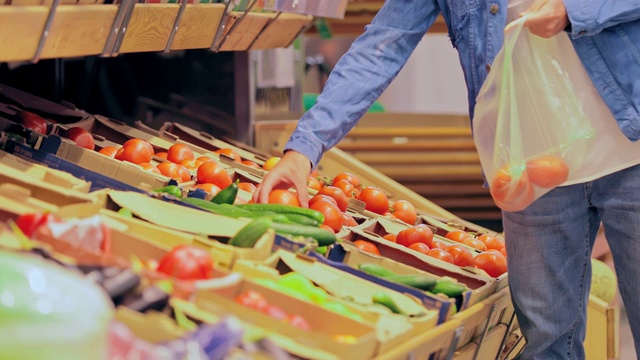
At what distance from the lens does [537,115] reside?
275cm

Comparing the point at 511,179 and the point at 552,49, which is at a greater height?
the point at 552,49

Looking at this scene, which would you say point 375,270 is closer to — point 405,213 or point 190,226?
point 190,226

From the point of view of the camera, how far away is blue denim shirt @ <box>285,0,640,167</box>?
251cm

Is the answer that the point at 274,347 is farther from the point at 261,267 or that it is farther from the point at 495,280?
the point at 495,280

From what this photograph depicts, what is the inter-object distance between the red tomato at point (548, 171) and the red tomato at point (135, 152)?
140 cm

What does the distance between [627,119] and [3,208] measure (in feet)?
5.16

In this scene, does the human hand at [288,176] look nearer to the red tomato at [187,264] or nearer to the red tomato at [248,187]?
the red tomato at [248,187]

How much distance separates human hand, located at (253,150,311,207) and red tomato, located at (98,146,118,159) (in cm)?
76

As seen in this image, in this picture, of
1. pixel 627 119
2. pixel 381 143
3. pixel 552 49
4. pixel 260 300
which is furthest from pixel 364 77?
pixel 381 143

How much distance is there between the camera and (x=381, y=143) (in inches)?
260

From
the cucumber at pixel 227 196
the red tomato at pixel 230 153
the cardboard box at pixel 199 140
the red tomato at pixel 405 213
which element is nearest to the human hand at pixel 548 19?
the cucumber at pixel 227 196

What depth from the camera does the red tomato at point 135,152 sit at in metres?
3.41

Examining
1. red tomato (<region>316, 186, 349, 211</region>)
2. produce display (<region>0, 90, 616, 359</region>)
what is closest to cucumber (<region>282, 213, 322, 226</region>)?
produce display (<region>0, 90, 616, 359</region>)

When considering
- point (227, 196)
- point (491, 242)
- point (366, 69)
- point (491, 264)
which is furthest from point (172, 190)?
point (491, 242)
